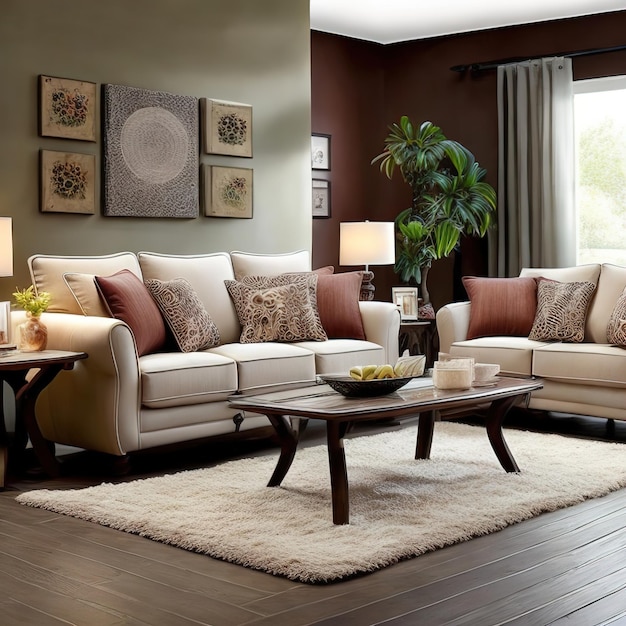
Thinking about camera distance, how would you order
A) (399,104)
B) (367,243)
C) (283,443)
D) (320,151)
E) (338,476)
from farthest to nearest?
(399,104)
(320,151)
(367,243)
(283,443)
(338,476)

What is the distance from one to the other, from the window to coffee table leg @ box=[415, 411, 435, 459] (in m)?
3.30

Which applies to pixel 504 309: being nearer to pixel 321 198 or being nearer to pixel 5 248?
pixel 321 198

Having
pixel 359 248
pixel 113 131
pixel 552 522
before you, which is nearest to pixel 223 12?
pixel 113 131

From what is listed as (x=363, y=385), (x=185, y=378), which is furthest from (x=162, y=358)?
(x=363, y=385)

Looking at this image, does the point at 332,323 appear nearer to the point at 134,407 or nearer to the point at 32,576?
the point at 134,407

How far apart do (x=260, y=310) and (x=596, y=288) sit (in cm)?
198

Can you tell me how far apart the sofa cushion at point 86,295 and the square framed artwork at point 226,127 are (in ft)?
4.94

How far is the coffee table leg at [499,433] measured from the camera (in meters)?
4.09

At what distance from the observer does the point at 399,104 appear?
7.91 meters

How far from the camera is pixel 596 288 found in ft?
18.2

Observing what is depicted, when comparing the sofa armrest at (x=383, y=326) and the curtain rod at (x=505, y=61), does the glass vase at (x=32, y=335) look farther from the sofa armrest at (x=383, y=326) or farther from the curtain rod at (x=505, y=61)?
the curtain rod at (x=505, y=61)

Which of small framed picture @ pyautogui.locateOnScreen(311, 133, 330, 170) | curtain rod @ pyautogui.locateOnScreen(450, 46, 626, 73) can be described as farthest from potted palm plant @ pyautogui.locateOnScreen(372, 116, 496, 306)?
curtain rod @ pyautogui.locateOnScreen(450, 46, 626, 73)

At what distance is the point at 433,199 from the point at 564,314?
78.6 inches

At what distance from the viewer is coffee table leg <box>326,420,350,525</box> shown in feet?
10.8
